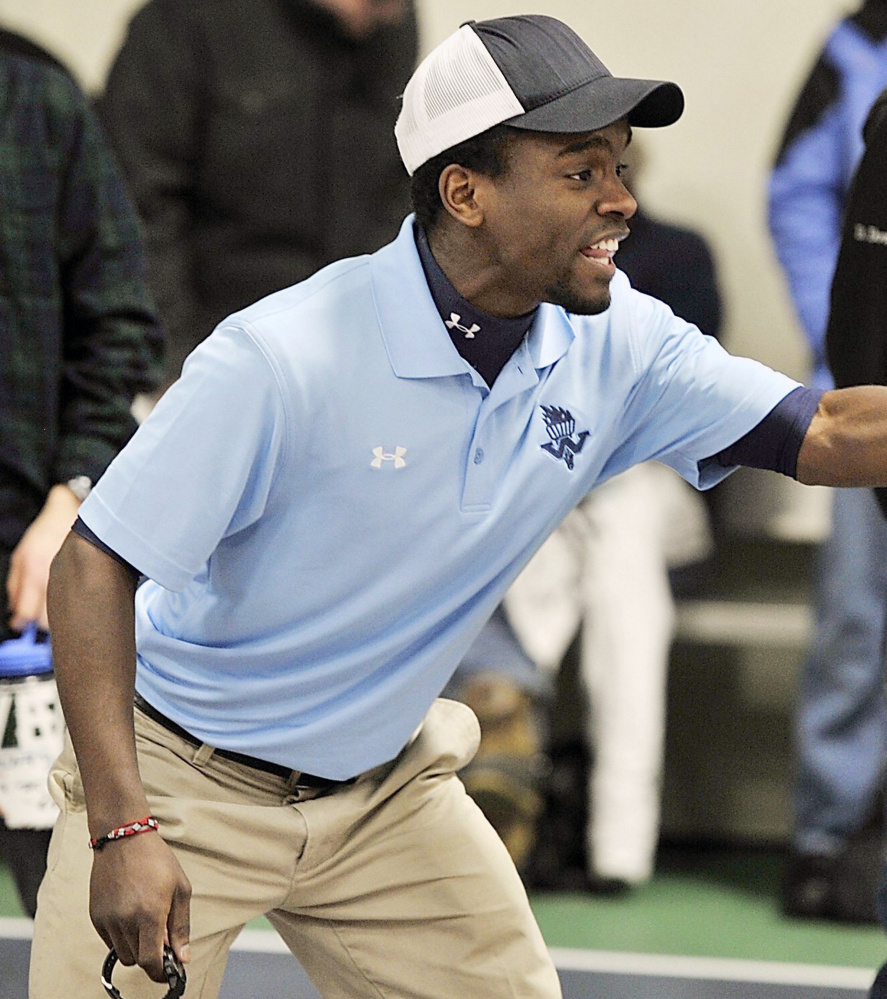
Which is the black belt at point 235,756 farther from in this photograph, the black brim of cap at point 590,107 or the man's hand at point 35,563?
the black brim of cap at point 590,107

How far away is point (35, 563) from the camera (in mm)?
2916

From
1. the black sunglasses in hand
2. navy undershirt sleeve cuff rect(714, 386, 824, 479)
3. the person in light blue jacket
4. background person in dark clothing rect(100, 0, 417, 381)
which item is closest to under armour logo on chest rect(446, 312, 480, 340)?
navy undershirt sleeve cuff rect(714, 386, 824, 479)

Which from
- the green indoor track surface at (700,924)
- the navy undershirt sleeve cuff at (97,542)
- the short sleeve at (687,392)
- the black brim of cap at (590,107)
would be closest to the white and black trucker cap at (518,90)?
the black brim of cap at (590,107)

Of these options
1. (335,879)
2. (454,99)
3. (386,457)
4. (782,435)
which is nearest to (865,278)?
(782,435)

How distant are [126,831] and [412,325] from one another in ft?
2.27

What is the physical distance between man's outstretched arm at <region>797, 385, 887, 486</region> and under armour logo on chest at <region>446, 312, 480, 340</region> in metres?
0.46

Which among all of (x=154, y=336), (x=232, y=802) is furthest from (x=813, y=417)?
(x=154, y=336)

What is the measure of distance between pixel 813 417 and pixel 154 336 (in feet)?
4.32

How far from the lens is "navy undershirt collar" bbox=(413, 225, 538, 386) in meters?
2.22

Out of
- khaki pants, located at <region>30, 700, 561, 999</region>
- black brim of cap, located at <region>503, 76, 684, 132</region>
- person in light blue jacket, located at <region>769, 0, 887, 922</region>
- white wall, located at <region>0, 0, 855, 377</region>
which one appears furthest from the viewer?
white wall, located at <region>0, 0, 855, 377</region>

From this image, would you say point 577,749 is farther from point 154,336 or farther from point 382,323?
point 382,323

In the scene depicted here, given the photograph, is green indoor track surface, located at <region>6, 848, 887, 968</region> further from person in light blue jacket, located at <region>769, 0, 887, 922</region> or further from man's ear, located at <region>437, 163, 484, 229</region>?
man's ear, located at <region>437, 163, 484, 229</region>

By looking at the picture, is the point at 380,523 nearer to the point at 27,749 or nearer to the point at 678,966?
the point at 27,749

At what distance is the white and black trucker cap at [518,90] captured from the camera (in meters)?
2.11
